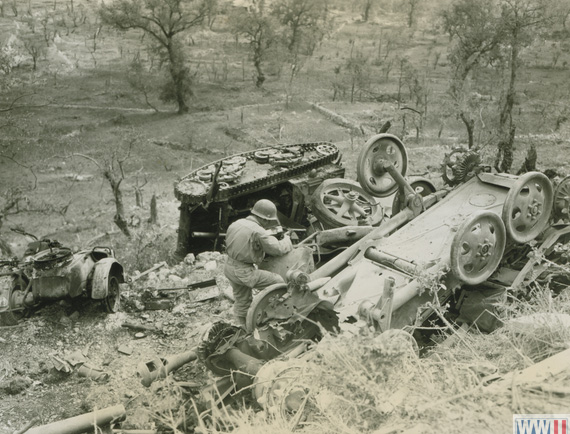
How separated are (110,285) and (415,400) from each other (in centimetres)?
569

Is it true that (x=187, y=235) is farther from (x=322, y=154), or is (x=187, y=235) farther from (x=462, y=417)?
(x=462, y=417)

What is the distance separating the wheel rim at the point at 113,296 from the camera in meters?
8.51

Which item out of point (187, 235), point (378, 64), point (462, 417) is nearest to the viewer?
point (462, 417)

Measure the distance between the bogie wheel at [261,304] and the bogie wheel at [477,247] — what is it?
191 centimetres

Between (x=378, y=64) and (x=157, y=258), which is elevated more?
(x=378, y=64)

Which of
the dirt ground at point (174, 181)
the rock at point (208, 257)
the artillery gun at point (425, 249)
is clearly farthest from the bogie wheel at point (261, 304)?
the rock at point (208, 257)

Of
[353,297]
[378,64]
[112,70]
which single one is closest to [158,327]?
[353,297]

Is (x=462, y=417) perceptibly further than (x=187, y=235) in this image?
No

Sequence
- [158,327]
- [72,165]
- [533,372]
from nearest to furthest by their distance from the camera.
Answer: [533,372], [158,327], [72,165]

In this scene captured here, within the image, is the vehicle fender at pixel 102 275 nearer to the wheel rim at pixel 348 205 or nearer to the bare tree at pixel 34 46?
the wheel rim at pixel 348 205

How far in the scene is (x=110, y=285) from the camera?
863 cm

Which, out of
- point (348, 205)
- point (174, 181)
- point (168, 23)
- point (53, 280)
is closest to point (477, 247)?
point (348, 205)

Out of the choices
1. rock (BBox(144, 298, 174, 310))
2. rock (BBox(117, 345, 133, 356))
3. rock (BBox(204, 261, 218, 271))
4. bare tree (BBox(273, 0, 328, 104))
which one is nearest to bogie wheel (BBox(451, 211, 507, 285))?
rock (BBox(117, 345, 133, 356))

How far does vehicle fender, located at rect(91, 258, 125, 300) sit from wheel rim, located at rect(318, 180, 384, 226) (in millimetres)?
3585
